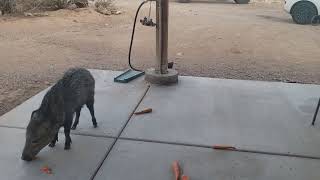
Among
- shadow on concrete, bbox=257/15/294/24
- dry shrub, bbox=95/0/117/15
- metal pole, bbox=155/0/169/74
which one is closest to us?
metal pole, bbox=155/0/169/74

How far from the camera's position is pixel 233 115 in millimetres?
4168

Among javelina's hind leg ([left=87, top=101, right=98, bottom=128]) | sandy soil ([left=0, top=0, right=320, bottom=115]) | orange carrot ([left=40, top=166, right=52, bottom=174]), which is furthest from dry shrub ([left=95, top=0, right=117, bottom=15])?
orange carrot ([left=40, top=166, right=52, bottom=174])

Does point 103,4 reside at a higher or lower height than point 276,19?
higher

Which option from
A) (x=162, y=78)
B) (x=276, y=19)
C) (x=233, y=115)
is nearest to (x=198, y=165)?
(x=233, y=115)

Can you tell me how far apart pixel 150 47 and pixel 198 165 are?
5.35 m

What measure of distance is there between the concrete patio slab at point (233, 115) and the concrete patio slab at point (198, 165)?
0.19 metres

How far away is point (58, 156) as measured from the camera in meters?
3.29

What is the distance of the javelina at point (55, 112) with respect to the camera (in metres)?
3.10

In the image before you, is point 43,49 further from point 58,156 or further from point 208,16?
point 208,16

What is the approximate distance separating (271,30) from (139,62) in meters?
4.87

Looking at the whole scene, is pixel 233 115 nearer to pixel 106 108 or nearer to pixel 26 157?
pixel 106 108

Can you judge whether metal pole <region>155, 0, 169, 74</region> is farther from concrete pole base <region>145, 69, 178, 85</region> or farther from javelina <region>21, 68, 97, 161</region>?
javelina <region>21, 68, 97, 161</region>

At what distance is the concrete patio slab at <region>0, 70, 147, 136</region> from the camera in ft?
12.7

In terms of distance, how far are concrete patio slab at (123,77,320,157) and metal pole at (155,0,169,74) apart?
0.33 meters
